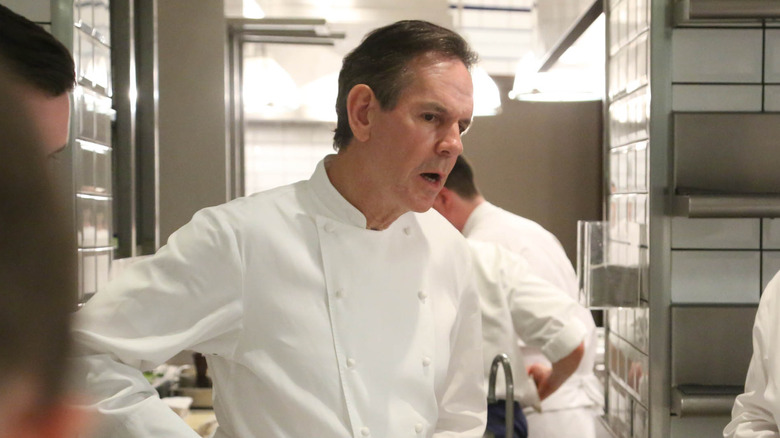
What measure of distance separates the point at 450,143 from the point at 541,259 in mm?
2063

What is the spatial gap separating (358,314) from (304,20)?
2.80 m

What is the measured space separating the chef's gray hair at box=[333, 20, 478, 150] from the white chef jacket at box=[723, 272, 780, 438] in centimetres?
80

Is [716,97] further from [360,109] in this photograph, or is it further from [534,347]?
[534,347]

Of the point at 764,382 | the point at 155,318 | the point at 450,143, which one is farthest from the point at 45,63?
the point at 764,382

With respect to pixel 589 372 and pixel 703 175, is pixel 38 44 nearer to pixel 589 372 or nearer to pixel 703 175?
pixel 703 175

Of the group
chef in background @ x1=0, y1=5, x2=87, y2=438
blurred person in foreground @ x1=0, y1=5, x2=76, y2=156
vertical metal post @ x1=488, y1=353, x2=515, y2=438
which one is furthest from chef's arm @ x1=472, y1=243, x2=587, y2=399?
chef in background @ x1=0, y1=5, x2=87, y2=438

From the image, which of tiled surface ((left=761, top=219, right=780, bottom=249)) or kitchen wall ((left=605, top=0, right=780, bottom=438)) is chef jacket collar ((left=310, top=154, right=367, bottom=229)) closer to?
kitchen wall ((left=605, top=0, right=780, bottom=438))

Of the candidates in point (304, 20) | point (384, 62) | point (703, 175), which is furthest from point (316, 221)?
point (304, 20)

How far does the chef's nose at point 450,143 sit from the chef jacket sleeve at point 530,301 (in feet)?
4.33

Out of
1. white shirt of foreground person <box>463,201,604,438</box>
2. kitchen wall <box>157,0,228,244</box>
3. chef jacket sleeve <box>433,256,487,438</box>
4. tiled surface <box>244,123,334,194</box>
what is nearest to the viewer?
chef jacket sleeve <box>433,256,487,438</box>

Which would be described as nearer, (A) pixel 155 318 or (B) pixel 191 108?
(A) pixel 155 318

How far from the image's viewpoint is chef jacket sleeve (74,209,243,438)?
1255 mm

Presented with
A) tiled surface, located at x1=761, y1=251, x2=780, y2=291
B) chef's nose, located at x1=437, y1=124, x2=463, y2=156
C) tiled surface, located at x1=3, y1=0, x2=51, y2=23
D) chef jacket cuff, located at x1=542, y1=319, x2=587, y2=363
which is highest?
tiled surface, located at x1=3, y1=0, x2=51, y2=23

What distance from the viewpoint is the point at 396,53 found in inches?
58.5
